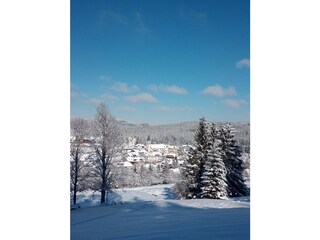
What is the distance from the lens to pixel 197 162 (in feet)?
16.2

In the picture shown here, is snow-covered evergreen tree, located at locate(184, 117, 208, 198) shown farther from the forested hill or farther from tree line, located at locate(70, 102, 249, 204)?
the forested hill

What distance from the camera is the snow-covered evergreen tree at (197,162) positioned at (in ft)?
15.6

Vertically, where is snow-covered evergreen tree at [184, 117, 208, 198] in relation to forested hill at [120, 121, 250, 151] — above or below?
below

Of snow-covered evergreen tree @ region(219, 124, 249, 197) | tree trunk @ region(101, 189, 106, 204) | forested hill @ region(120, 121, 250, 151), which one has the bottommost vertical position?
tree trunk @ region(101, 189, 106, 204)

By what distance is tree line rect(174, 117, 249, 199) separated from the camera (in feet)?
14.4

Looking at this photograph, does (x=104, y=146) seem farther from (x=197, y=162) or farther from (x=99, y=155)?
(x=197, y=162)

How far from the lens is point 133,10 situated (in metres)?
2.31

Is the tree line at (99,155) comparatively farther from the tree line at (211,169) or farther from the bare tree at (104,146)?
the tree line at (211,169)

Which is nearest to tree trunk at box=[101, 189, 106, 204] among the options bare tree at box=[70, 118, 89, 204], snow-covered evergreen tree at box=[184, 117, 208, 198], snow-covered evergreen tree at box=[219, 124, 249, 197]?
bare tree at box=[70, 118, 89, 204]

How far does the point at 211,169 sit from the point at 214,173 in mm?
294

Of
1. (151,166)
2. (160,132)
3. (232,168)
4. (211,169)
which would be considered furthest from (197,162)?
(160,132)

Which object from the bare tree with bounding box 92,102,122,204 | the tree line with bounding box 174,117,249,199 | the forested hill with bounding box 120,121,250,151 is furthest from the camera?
the tree line with bounding box 174,117,249,199
